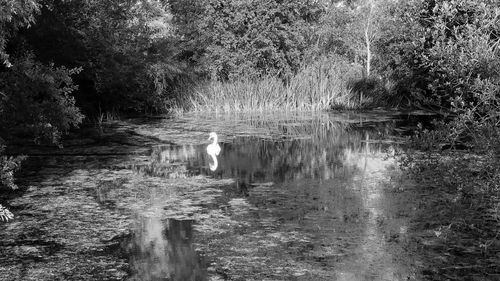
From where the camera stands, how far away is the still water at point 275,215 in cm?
339

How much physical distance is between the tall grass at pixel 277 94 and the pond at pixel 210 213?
5218 mm

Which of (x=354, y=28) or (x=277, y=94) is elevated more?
(x=354, y=28)

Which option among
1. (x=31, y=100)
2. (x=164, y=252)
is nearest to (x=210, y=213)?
(x=164, y=252)

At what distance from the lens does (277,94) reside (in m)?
13.9

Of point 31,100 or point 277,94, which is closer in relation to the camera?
point 31,100

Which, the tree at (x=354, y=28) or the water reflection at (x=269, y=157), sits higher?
the tree at (x=354, y=28)

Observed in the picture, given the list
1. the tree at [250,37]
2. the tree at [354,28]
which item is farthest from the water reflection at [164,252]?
the tree at [354,28]

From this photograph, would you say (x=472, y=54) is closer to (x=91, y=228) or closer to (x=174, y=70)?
(x=91, y=228)

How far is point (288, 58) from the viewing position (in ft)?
50.4

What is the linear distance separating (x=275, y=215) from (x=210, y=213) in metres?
0.54

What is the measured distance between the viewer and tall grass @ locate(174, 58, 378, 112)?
44.9 ft

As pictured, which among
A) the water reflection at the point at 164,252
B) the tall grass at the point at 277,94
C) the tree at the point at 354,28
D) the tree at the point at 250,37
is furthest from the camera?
the tree at the point at 354,28

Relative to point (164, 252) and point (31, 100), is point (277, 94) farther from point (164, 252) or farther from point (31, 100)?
point (164, 252)

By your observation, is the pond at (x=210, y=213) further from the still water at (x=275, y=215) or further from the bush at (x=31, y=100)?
the bush at (x=31, y=100)
